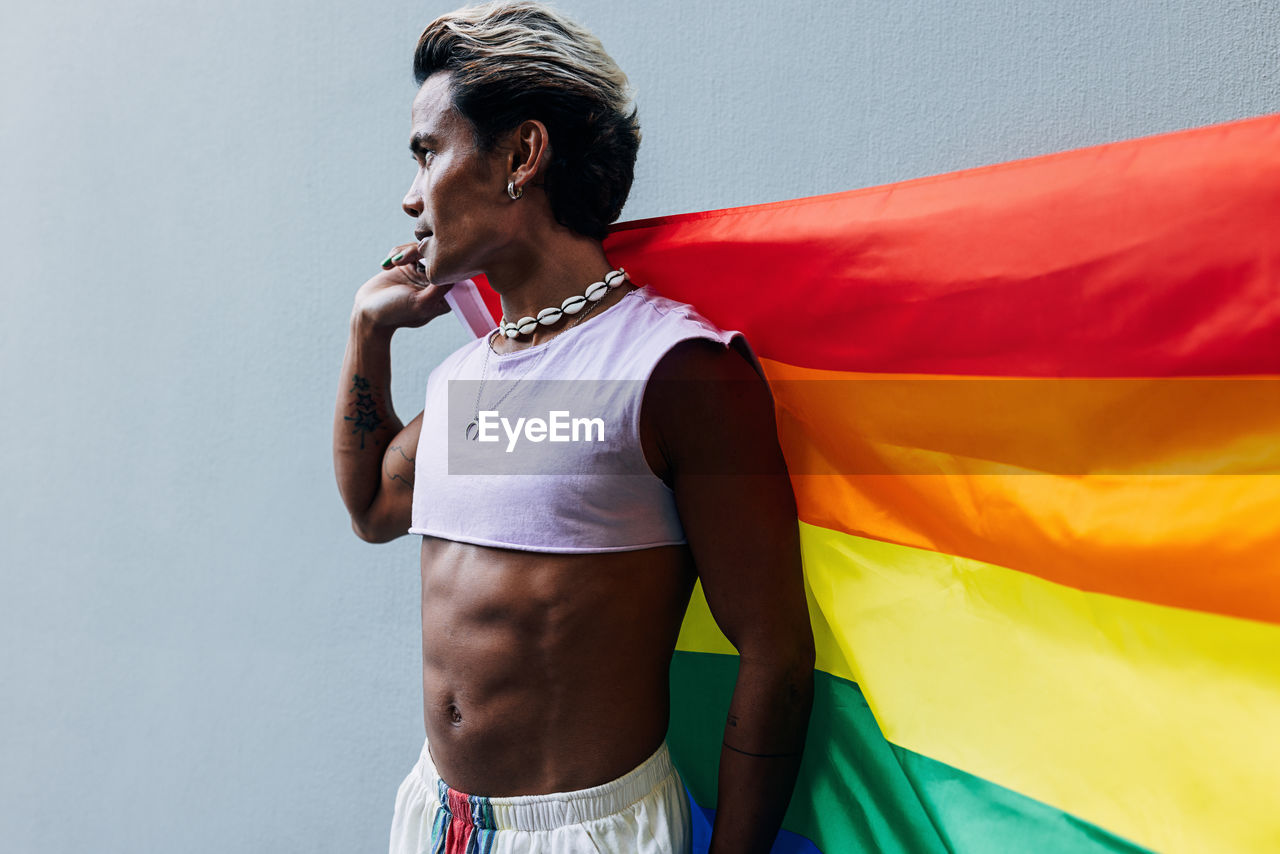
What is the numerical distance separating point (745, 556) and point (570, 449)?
0.19 m

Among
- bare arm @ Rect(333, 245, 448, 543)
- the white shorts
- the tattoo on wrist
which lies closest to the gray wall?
bare arm @ Rect(333, 245, 448, 543)

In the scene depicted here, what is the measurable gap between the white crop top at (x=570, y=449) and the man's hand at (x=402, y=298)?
0.67ft

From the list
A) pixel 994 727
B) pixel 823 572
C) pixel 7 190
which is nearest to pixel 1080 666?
pixel 994 727

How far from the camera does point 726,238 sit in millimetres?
860

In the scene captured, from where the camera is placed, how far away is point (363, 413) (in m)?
1.08

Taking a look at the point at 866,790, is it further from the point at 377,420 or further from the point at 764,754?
the point at 377,420

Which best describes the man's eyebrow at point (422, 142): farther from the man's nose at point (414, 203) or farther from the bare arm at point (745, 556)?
the bare arm at point (745, 556)

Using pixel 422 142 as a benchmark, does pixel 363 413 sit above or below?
below

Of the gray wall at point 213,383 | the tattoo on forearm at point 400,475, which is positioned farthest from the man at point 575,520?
the gray wall at point 213,383

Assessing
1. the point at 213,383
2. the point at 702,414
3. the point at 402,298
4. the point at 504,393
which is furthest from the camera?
the point at 213,383

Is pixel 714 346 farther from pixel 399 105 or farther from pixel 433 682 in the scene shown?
pixel 399 105

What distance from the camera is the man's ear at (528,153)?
840mm

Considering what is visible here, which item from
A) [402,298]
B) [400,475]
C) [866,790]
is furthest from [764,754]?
[402,298]

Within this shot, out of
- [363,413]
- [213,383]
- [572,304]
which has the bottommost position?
[213,383]
